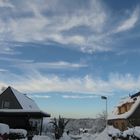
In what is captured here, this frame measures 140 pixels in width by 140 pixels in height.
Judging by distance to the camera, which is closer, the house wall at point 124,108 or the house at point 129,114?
the house at point 129,114

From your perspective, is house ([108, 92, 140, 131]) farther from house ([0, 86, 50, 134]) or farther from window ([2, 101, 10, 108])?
window ([2, 101, 10, 108])

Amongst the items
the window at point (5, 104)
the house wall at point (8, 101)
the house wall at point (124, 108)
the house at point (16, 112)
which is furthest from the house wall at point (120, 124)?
the window at point (5, 104)

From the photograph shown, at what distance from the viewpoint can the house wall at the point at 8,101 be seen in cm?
5603

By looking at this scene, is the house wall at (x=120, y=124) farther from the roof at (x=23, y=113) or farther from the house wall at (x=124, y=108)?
the roof at (x=23, y=113)

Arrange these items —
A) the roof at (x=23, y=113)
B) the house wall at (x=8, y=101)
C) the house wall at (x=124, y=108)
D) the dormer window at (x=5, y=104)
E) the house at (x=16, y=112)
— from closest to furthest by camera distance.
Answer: the roof at (x=23, y=113) < the house at (x=16, y=112) < the house wall at (x=124, y=108) < the house wall at (x=8, y=101) < the dormer window at (x=5, y=104)

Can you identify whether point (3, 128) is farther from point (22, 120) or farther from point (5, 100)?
point (5, 100)

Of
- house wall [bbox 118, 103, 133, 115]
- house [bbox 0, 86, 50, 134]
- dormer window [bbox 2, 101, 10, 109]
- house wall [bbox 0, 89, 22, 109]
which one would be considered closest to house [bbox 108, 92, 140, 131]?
house wall [bbox 118, 103, 133, 115]

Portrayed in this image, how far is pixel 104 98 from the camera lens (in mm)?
54688

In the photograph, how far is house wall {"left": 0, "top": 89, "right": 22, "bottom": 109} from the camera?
184ft

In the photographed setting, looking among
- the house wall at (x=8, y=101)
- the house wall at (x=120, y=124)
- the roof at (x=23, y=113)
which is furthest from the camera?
the house wall at (x=8, y=101)

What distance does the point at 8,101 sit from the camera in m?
57.1

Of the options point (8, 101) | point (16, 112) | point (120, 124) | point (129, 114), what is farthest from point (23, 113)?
point (120, 124)

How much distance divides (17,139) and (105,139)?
1169 centimetres

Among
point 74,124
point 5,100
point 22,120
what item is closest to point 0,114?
point 22,120
